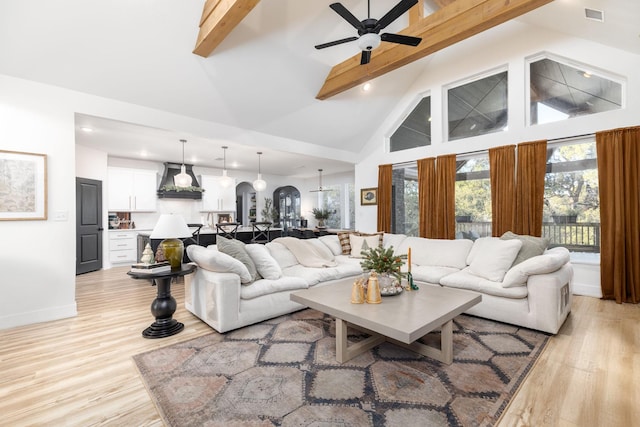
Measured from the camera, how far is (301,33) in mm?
3904

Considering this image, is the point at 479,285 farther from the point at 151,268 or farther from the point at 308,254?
the point at 151,268

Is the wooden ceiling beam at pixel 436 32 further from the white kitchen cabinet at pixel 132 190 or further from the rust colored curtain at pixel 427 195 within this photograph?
the white kitchen cabinet at pixel 132 190

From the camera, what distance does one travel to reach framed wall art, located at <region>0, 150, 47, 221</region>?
301 cm

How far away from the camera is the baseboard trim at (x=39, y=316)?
3020mm

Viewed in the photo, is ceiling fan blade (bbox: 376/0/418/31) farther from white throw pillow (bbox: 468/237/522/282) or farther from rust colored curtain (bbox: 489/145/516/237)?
rust colored curtain (bbox: 489/145/516/237)

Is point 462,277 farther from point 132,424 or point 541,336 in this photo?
point 132,424

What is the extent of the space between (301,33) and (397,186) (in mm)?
3839

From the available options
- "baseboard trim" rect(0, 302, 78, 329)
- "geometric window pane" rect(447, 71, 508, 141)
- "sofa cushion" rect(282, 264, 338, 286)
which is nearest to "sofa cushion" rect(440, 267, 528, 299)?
"sofa cushion" rect(282, 264, 338, 286)

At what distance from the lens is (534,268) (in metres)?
2.79

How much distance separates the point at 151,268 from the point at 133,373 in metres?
1.01

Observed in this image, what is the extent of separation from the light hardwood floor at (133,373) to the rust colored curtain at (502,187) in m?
1.67

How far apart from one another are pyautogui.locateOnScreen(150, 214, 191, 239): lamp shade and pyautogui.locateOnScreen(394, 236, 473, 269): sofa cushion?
3158mm

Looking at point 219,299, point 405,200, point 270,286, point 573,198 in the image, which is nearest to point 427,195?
point 405,200

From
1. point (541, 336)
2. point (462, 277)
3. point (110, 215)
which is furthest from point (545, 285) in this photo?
point (110, 215)
